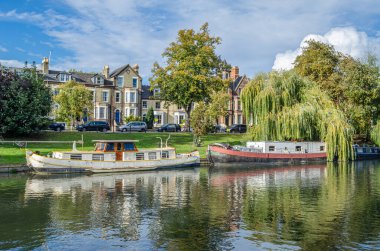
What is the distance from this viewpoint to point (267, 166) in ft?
155

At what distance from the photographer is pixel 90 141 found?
52.9 metres

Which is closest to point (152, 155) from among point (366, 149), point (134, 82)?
point (366, 149)

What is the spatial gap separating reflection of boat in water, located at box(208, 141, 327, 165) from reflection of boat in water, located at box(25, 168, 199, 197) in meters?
5.84

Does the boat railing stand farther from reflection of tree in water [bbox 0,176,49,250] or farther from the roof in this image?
the roof

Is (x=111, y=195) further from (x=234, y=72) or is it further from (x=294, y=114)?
(x=234, y=72)

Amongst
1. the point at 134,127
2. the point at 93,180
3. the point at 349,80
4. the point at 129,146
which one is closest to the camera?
the point at 93,180

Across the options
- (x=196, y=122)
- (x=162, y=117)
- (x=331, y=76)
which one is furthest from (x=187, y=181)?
(x=162, y=117)

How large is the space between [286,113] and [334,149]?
23.6 feet

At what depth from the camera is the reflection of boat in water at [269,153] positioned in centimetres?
4678

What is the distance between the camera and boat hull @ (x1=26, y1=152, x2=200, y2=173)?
36.6 m

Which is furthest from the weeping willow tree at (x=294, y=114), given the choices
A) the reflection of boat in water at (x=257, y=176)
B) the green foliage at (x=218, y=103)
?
the green foliage at (x=218, y=103)

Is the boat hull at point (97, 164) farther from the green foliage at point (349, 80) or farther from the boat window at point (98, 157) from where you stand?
the green foliage at point (349, 80)

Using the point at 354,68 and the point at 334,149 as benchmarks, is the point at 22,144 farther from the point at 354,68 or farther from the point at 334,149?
the point at 354,68

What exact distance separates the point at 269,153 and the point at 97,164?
21069mm
